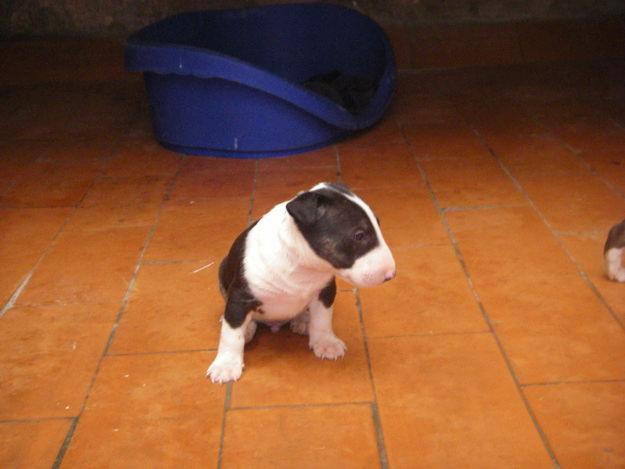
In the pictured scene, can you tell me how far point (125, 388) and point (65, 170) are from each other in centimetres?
209

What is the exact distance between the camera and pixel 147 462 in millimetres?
1877

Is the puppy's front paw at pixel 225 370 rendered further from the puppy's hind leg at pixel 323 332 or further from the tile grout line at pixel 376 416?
the tile grout line at pixel 376 416

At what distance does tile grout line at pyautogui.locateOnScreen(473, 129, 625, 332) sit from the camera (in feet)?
8.01

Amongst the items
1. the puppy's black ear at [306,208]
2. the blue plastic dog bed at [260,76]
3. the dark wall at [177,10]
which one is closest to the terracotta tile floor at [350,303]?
the blue plastic dog bed at [260,76]

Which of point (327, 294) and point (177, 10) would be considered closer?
point (327, 294)

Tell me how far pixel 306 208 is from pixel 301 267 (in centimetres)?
26

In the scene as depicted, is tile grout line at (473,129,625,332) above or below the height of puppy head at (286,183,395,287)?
below

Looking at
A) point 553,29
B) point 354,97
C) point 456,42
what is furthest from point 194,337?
point 553,29

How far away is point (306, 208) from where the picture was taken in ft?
5.84

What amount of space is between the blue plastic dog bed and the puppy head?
1.96 metres

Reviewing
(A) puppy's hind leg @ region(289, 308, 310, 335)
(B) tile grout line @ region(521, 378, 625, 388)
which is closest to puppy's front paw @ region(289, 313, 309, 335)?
(A) puppy's hind leg @ region(289, 308, 310, 335)

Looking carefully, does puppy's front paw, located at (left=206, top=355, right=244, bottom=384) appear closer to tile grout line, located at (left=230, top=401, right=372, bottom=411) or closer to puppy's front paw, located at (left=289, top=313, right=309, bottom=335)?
tile grout line, located at (left=230, top=401, right=372, bottom=411)

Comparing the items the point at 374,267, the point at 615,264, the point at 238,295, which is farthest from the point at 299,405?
the point at 615,264

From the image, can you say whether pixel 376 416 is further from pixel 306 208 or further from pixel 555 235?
pixel 555 235
